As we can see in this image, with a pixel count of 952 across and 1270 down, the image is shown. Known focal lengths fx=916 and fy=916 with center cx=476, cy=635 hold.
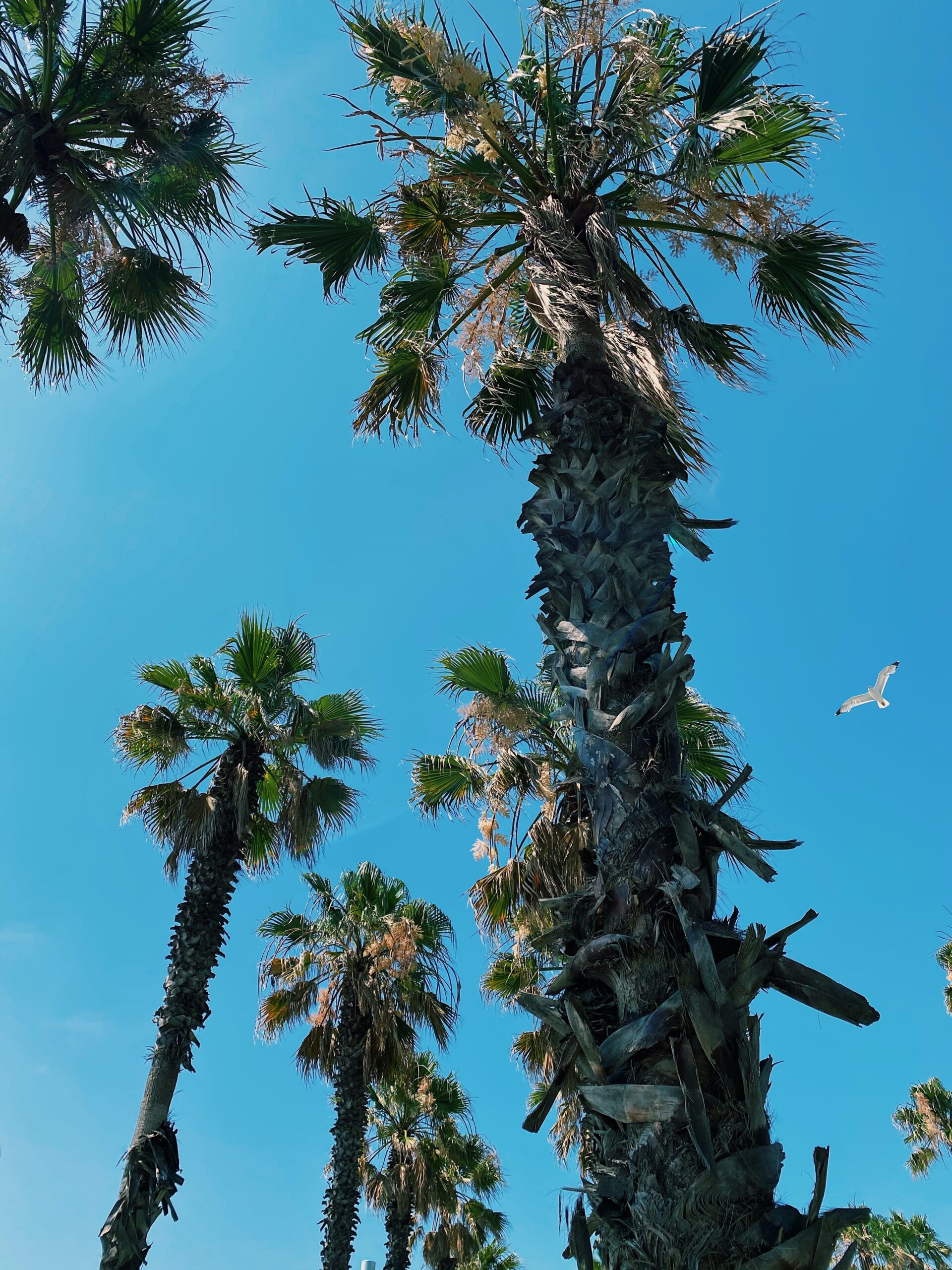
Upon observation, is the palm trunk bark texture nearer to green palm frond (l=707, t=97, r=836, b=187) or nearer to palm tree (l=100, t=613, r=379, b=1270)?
palm tree (l=100, t=613, r=379, b=1270)

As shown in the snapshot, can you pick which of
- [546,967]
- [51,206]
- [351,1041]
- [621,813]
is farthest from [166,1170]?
[51,206]

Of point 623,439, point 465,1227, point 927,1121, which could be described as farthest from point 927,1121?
point 623,439

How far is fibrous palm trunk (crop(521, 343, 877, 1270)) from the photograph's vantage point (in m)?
2.72

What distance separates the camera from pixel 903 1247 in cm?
2198

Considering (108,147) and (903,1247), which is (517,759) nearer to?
(108,147)

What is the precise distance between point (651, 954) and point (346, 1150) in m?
10.0

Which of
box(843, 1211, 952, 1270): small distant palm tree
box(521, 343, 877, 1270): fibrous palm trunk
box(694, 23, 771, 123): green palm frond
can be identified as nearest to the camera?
box(521, 343, 877, 1270): fibrous palm trunk

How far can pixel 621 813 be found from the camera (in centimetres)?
357

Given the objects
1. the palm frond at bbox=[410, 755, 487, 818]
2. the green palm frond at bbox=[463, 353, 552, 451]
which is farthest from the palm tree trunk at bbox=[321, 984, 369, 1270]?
the green palm frond at bbox=[463, 353, 552, 451]

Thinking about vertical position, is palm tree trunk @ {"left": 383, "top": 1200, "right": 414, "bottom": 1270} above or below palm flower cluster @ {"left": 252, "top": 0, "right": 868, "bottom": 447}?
below

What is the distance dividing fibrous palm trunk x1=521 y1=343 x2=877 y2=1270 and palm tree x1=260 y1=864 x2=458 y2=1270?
9393mm

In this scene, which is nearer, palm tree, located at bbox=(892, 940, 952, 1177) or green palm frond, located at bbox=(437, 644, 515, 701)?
green palm frond, located at bbox=(437, 644, 515, 701)

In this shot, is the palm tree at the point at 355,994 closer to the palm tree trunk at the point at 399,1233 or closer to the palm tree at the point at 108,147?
the palm tree trunk at the point at 399,1233

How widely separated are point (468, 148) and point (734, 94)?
1.75 m
